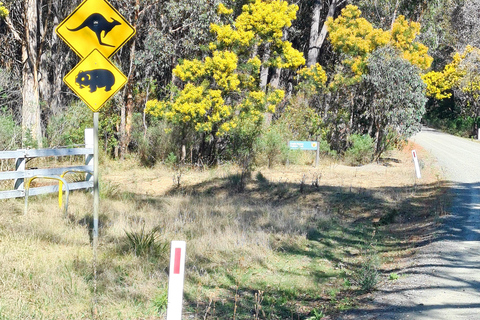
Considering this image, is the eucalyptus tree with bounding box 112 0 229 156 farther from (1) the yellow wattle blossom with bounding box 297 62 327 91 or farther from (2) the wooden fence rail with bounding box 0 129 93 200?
(2) the wooden fence rail with bounding box 0 129 93 200

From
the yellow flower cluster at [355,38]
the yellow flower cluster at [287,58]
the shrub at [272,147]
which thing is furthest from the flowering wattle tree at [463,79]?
the shrub at [272,147]

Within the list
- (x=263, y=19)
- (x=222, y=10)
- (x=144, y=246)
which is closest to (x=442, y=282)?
(x=144, y=246)

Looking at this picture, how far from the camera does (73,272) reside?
7469 mm

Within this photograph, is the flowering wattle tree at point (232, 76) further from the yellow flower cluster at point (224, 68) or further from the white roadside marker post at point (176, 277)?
the white roadside marker post at point (176, 277)

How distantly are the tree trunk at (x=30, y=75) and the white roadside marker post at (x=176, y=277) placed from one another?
640 inches

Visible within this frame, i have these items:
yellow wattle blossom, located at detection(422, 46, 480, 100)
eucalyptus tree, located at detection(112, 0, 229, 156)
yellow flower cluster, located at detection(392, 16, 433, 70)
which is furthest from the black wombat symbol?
yellow wattle blossom, located at detection(422, 46, 480, 100)

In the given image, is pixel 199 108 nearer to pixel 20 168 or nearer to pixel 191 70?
pixel 191 70

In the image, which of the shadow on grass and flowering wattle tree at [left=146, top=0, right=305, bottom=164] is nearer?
the shadow on grass

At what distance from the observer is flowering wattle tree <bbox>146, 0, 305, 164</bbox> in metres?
21.5

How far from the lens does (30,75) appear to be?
2159cm

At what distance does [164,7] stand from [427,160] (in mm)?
13650

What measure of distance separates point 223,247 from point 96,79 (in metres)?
3.81

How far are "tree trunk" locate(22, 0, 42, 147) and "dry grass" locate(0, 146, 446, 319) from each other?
7861 millimetres

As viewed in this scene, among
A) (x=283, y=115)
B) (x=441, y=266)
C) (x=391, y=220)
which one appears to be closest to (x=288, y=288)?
(x=441, y=266)
